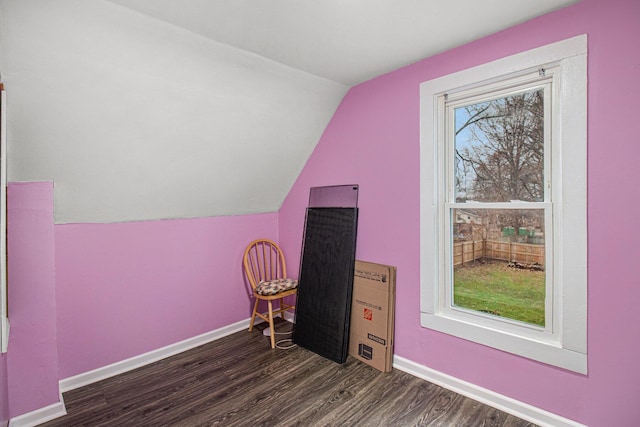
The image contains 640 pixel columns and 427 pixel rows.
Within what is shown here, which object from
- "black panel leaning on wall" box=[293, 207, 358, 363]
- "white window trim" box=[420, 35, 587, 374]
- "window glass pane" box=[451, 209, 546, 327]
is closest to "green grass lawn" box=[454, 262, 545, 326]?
"window glass pane" box=[451, 209, 546, 327]

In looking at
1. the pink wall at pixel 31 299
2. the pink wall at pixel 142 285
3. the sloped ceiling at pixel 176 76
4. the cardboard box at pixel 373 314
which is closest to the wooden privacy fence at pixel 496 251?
the cardboard box at pixel 373 314

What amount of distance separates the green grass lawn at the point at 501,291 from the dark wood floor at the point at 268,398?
618 millimetres

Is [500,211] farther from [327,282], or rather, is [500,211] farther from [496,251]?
[327,282]

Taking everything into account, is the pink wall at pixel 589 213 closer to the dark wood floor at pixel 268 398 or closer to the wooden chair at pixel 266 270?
the dark wood floor at pixel 268 398

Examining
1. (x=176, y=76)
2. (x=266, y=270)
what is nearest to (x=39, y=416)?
(x=266, y=270)

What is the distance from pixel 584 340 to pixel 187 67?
282 centimetres

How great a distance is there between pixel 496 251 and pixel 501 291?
0.28 meters

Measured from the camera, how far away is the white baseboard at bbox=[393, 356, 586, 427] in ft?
6.17

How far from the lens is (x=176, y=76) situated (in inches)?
81.1

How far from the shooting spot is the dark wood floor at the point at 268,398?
2.01 m

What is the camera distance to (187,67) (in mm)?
2055

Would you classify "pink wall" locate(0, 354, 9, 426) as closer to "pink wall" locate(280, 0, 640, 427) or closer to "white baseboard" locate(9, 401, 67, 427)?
"white baseboard" locate(9, 401, 67, 427)

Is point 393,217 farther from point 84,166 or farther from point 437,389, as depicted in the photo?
point 84,166

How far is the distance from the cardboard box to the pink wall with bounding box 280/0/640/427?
92 millimetres
